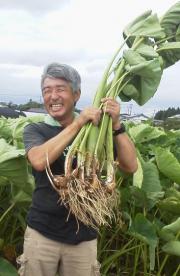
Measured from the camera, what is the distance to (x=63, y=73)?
7.75ft

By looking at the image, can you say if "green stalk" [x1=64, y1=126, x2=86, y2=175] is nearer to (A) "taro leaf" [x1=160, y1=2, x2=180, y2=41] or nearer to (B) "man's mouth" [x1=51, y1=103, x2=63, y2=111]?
(B) "man's mouth" [x1=51, y1=103, x2=63, y2=111]

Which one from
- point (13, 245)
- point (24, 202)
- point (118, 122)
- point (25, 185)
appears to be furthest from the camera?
point (13, 245)

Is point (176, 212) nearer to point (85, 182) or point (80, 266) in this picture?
point (80, 266)

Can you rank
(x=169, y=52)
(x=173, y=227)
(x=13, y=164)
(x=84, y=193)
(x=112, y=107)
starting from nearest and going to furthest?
1. (x=84, y=193)
2. (x=112, y=107)
3. (x=13, y=164)
4. (x=169, y=52)
5. (x=173, y=227)

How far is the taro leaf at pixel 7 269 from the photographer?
2.70 m

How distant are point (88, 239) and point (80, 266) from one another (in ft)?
0.43

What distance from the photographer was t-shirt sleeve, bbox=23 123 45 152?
2336 millimetres

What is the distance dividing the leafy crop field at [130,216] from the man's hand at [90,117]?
0.40m

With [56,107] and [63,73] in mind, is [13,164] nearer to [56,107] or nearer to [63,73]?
[56,107]

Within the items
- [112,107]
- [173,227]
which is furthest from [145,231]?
[112,107]

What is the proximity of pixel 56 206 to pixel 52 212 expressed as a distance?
3cm

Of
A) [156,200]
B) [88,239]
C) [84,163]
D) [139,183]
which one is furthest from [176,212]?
[84,163]

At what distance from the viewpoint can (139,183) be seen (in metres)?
2.71

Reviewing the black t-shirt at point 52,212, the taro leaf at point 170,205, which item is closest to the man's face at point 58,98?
the black t-shirt at point 52,212
